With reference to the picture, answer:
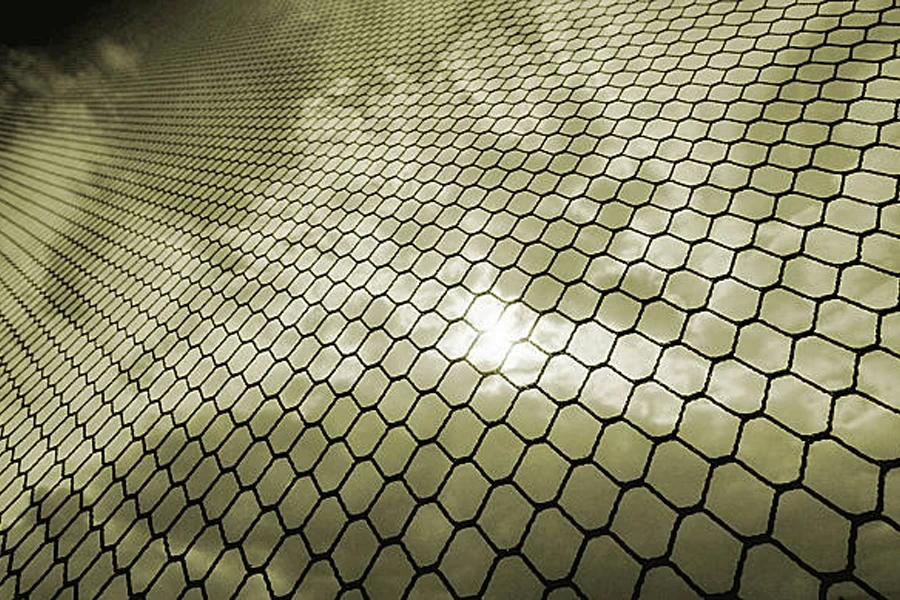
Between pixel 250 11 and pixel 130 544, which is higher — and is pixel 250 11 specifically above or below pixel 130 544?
above

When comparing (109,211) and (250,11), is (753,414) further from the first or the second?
(250,11)

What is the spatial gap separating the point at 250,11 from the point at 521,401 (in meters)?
4.15

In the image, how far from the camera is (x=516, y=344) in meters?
1.16

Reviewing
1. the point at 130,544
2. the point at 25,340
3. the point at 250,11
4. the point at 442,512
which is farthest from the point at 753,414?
the point at 250,11

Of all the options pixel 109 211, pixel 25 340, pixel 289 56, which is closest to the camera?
pixel 25 340

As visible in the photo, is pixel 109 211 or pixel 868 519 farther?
pixel 109 211

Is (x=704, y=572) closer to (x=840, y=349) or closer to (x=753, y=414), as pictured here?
(x=753, y=414)

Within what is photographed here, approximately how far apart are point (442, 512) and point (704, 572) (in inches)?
16.9

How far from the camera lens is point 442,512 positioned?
960 mm

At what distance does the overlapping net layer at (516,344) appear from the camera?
0.86 m

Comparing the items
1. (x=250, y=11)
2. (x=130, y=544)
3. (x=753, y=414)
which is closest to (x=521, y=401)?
(x=753, y=414)

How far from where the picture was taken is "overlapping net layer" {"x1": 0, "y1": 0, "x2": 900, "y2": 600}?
0.86 metres

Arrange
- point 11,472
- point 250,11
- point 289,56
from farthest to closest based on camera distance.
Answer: point 250,11 → point 289,56 → point 11,472

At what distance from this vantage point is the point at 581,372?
106 centimetres
